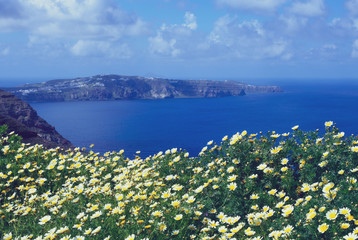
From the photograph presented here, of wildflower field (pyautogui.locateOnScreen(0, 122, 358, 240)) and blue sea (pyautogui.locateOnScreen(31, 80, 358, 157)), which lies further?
blue sea (pyautogui.locateOnScreen(31, 80, 358, 157))

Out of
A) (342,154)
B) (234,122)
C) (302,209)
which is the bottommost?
(234,122)

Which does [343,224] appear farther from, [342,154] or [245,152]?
[245,152]

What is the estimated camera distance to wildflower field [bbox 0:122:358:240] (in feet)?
15.2

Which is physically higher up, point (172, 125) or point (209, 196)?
point (209, 196)

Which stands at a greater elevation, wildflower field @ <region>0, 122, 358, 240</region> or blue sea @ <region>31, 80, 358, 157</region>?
wildflower field @ <region>0, 122, 358, 240</region>

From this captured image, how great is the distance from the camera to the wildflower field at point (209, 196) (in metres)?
4.62

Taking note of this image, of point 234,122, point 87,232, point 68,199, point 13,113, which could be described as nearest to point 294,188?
point 87,232

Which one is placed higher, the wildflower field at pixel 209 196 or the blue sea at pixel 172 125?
the wildflower field at pixel 209 196

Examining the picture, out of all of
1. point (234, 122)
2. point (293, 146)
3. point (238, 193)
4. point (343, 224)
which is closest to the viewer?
point (343, 224)

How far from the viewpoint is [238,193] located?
239 inches

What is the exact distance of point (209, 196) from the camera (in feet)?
20.0

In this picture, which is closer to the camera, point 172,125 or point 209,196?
point 209,196

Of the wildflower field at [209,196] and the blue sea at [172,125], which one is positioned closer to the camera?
the wildflower field at [209,196]

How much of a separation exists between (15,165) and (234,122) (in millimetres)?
123782
